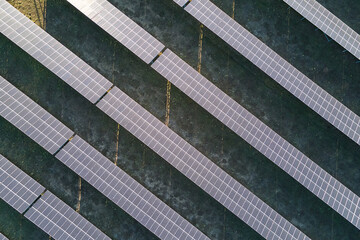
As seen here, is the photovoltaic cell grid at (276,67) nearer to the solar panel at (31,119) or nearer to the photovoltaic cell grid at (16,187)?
the solar panel at (31,119)

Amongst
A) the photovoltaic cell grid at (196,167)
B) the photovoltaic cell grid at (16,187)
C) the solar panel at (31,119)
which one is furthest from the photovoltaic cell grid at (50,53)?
the photovoltaic cell grid at (16,187)

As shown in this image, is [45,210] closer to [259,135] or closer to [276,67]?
[259,135]

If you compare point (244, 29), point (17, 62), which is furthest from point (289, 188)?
point (17, 62)

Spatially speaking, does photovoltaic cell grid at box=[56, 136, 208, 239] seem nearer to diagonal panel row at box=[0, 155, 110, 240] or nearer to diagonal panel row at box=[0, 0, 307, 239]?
diagonal panel row at box=[0, 155, 110, 240]

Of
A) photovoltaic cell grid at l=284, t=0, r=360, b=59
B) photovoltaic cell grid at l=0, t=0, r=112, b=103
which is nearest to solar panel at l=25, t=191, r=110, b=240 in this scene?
photovoltaic cell grid at l=0, t=0, r=112, b=103

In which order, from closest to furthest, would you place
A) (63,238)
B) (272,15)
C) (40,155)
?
(63,238) < (40,155) < (272,15)

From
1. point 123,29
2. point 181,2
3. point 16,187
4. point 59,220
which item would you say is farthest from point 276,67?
point 16,187

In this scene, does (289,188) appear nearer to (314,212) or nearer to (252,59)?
(314,212)
